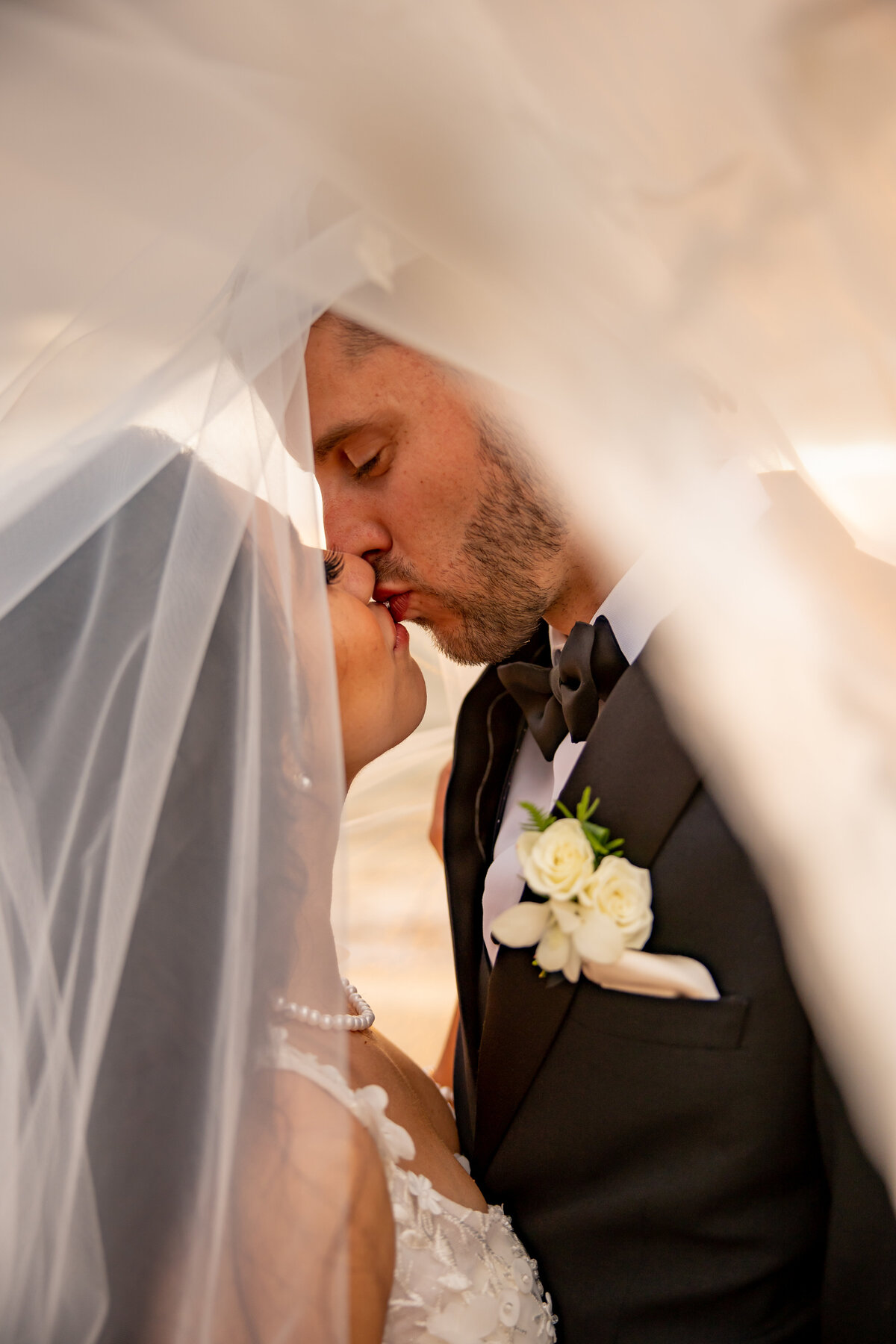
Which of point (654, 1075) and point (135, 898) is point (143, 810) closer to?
point (135, 898)

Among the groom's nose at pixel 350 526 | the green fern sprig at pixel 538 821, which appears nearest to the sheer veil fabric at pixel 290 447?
the green fern sprig at pixel 538 821

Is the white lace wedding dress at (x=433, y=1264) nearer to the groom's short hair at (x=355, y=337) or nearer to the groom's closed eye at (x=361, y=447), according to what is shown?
the groom's closed eye at (x=361, y=447)

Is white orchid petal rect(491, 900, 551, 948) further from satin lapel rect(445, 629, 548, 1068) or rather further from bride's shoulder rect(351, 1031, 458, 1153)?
satin lapel rect(445, 629, 548, 1068)

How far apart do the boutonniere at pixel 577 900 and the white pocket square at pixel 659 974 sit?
0.8 inches

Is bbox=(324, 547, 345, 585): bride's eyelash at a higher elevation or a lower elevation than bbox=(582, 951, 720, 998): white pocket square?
higher

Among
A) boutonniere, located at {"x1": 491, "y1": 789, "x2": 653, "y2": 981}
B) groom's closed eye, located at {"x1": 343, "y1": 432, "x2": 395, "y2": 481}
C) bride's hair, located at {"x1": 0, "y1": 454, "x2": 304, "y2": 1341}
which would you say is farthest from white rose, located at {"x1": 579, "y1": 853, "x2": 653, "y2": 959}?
groom's closed eye, located at {"x1": 343, "y1": 432, "x2": 395, "y2": 481}

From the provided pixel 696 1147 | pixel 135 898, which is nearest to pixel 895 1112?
pixel 696 1147

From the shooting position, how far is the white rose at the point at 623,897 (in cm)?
124

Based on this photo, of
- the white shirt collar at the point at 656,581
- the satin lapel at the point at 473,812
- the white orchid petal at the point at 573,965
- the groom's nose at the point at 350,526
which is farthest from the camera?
the groom's nose at the point at 350,526

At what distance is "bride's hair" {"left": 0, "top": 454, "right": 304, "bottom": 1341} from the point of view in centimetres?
106

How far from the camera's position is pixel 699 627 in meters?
1.30

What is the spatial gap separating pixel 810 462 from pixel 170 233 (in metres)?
0.94

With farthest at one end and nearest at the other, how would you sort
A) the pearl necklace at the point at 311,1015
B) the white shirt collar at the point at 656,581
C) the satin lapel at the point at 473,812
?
1. the satin lapel at the point at 473,812
2. the white shirt collar at the point at 656,581
3. the pearl necklace at the point at 311,1015

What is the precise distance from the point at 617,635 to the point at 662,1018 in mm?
630
